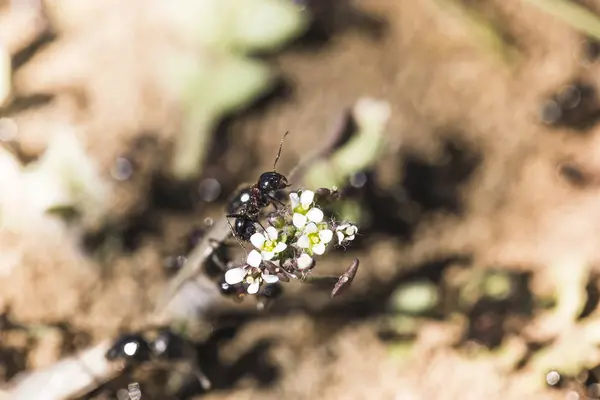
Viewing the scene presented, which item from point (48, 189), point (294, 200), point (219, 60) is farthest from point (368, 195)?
point (48, 189)

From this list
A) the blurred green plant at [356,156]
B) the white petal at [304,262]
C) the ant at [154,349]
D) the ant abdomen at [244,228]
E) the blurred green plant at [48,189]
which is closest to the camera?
the white petal at [304,262]

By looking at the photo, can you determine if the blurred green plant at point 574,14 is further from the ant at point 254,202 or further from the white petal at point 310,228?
the white petal at point 310,228

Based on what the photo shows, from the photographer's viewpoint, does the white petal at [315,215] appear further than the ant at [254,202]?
No

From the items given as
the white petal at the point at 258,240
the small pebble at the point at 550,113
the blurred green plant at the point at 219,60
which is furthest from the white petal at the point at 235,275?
the small pebble at the point at 550,113

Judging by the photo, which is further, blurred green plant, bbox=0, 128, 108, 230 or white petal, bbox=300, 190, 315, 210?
blurred green plant, bbox=0, 128, 108, 230

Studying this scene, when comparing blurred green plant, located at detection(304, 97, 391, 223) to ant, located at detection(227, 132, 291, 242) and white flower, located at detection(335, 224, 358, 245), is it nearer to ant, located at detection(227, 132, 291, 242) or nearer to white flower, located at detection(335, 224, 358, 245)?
ant, located at detection(227, 132, 291, 242)

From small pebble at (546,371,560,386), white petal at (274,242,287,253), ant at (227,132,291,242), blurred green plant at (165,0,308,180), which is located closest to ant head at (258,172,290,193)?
ant at (227,132,291,242)

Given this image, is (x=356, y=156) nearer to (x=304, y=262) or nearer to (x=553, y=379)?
(x=304, y=262)
